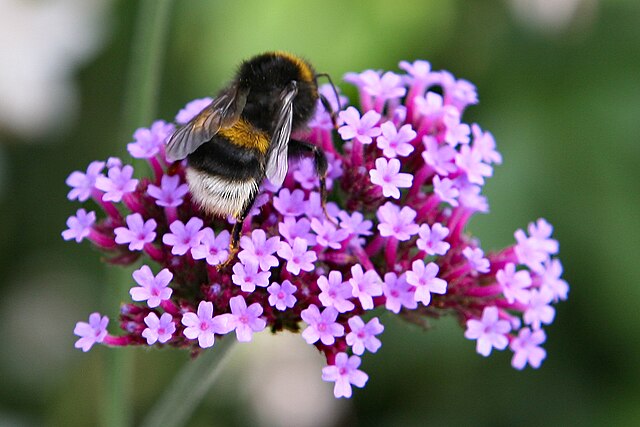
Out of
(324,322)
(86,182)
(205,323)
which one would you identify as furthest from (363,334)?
(86,182)

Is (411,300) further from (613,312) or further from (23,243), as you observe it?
(23,243)

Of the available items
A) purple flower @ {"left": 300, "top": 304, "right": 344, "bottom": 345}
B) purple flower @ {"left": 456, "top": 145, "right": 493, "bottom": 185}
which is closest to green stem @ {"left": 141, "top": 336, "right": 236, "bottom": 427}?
purple flower @ {"left": 300, "top": 304, "right": 344, "bottom": 345}

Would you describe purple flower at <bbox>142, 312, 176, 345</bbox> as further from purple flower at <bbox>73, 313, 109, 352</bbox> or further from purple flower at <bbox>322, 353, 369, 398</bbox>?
purple flower at <bbox>322, 353, 369, 398</bbox>

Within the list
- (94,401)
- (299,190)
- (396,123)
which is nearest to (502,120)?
(396,123)

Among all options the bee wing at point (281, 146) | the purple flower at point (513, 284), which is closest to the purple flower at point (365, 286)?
the bee wing at point (281, 146)

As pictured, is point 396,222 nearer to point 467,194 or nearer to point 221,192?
point 467,194
